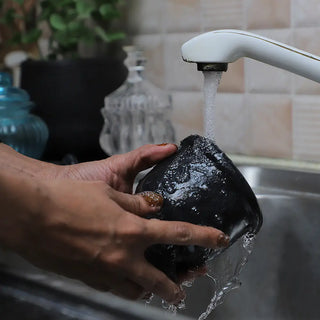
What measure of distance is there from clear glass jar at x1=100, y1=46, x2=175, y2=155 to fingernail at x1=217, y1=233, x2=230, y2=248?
0.51 metres

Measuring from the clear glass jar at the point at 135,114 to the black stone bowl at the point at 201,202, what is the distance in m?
0.48

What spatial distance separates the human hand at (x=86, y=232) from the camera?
1.45 feet

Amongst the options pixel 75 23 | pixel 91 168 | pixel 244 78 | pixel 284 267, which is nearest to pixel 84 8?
pixel 75 23

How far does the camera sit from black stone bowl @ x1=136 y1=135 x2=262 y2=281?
0.49 meters

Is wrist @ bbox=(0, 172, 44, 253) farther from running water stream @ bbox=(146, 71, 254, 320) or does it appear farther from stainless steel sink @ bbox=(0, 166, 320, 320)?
stainless steel sink @ bbox=(0, 166, 320, 320)

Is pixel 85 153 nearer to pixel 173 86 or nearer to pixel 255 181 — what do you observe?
pixel 173 86

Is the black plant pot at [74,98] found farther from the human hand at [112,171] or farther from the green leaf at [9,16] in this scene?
the human hand at [112,171]

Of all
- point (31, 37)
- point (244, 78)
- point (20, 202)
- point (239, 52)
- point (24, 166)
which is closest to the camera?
point (20, 202)

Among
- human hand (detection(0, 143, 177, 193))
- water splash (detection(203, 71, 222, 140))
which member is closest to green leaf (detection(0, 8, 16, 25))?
human hand (detection(0, 143, 177, 193))

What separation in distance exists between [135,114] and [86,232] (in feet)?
1.86

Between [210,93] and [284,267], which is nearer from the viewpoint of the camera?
[210,93]

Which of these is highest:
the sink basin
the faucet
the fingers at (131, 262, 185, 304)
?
the faucet

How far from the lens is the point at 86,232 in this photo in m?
0.45

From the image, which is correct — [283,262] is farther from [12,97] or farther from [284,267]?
[12,97]
